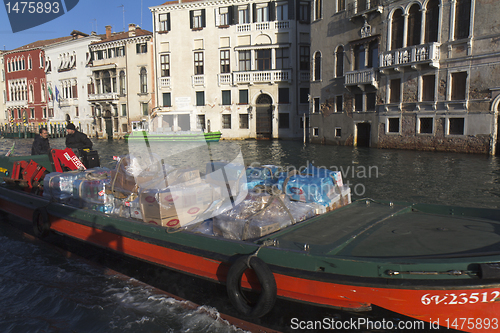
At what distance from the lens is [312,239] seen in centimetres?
319

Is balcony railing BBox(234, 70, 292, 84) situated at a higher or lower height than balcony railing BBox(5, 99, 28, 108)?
higher

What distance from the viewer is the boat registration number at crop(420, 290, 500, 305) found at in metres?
2.42

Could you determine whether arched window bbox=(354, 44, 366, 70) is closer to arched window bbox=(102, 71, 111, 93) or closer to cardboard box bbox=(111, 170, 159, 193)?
cardboard box bbox=(111, 170, 159, 193)

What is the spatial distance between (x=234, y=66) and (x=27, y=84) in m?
28.9

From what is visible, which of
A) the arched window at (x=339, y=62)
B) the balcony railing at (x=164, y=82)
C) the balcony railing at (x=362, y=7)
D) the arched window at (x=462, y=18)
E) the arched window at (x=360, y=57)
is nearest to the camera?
the arched window at (x=462, y=18)

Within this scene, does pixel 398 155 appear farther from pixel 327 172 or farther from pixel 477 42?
pixel 327 172

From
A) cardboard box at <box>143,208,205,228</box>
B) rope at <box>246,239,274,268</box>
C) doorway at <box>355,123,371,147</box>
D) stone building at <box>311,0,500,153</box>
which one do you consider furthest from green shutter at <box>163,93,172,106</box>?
rope at <box>246,239,274,268</box>

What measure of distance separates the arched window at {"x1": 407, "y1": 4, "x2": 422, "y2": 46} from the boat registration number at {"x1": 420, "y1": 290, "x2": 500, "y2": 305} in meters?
15.6

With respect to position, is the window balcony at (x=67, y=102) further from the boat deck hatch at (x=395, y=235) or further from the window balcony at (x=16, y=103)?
the boat deck hatch at (x=395, y=235)

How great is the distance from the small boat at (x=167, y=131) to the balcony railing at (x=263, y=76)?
4.77 m

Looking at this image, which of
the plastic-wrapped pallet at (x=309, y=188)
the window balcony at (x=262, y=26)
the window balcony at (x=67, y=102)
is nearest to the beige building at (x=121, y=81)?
the window balcony at (x=67, y=102)

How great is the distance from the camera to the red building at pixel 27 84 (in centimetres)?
4009

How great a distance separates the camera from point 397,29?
53.6ft

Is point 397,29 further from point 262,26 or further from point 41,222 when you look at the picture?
point 41,222
